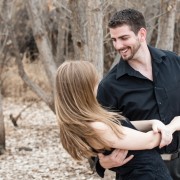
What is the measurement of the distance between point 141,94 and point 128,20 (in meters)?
0.47

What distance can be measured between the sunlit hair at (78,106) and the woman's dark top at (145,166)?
191 mm

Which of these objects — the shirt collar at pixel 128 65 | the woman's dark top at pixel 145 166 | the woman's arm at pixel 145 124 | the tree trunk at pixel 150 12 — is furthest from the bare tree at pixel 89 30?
the woman's dark top at pixel 145 166

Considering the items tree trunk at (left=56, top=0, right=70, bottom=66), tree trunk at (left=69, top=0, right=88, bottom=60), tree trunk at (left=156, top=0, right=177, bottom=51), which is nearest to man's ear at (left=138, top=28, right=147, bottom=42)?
tree trunk at (left=69, top=0, right=88, bottom=60)

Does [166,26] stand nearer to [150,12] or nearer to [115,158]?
[150,12]

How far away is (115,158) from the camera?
9.41 feet

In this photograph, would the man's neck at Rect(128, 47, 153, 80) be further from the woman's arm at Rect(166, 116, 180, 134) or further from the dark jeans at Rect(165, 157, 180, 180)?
the dark jeans at Rect(165, 157, 180, 180)

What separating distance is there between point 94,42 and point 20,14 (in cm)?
1004

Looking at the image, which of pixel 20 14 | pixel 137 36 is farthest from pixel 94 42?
pixel 20 14

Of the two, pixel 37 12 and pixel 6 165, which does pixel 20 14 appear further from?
pixel 6 165

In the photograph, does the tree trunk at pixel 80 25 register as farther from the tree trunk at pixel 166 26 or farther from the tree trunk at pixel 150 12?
the tree trunk at pixel 150 12

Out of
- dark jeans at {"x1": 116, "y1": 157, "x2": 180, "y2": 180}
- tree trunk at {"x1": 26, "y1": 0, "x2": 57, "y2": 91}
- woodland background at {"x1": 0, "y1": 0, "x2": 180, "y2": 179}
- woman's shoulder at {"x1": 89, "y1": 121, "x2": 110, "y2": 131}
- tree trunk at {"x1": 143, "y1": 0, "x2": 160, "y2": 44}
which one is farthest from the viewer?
tree trunk at {"x1": 26, "y1": 0, "x2": 57, "y2": 91}

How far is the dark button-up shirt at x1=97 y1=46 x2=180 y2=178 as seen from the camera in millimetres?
3238

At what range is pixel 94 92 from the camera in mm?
2791

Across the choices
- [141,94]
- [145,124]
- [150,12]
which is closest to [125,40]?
[141,94]
